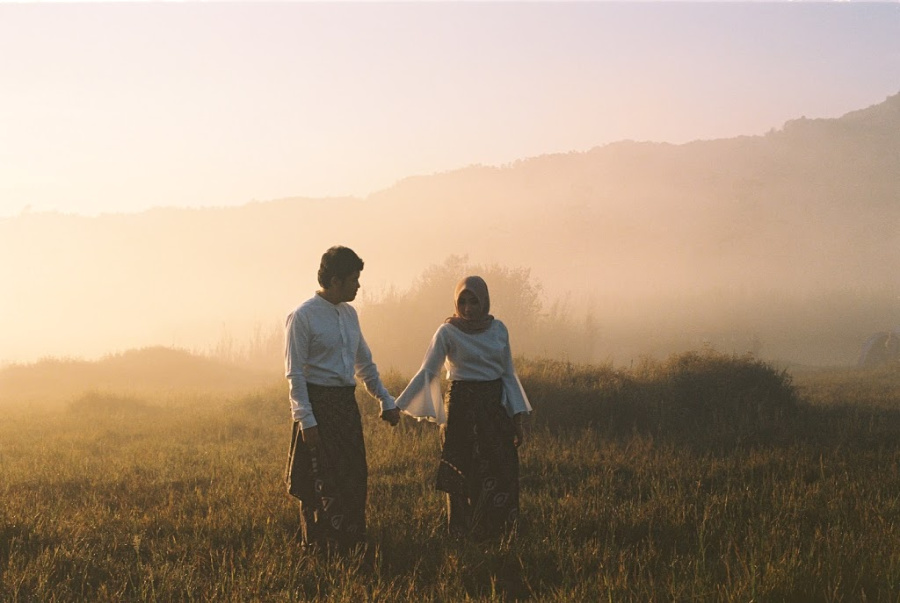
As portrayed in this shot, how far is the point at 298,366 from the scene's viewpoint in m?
5.62

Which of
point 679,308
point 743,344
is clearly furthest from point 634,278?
point 743,344

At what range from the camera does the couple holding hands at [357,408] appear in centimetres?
572

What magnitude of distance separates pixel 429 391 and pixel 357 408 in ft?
3.19

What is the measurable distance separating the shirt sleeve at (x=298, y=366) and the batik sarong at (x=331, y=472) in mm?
168

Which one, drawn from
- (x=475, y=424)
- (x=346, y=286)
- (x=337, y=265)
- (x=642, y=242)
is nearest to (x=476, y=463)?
(x=475, y=424)

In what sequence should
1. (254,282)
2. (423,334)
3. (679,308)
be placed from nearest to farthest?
(423,334) → (679,308) → (254,282)

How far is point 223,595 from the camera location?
4.92 metres

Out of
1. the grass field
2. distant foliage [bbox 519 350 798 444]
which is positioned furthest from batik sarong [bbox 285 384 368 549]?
distant foliage [bbox 519 350 798 444]

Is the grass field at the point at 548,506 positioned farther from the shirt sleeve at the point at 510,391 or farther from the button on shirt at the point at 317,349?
the button on shirt at the point at 317,349

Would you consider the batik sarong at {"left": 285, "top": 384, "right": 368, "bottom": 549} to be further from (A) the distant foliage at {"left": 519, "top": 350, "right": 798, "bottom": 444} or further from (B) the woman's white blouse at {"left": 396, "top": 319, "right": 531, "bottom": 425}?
(A) the distant foliage at {"left": 519, "top": 350, "right": 798, "bottom": 444}

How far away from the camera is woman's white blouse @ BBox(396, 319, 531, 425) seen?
6492mm

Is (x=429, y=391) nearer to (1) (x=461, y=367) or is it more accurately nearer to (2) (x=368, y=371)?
(1) (x=461, y=367)

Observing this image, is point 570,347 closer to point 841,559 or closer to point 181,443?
point 181,443

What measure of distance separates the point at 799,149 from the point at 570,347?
136853 millimetres
